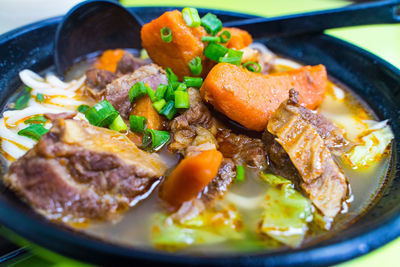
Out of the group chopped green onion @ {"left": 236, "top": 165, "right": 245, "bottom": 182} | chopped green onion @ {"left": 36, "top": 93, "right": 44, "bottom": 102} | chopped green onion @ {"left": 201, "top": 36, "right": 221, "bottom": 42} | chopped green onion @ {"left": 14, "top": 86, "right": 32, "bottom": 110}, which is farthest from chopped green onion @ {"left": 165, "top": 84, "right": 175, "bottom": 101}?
chopped green onion @ {"left": 14, "top": 86, "right": 32, "bottom": 110}

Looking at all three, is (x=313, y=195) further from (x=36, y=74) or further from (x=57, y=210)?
(x=36, y=74)

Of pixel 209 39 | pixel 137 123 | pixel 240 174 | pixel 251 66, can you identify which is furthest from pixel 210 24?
pixel 240 174

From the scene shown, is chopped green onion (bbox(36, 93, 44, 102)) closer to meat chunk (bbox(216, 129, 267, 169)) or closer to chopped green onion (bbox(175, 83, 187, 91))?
chopped green onion (bbox(175, 83, 187, 91))

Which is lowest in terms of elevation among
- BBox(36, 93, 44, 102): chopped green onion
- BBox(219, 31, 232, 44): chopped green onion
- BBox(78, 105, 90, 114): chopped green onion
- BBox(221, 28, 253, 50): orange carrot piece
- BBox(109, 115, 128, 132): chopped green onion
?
BBox(36, 93, 44, 102): chopped green onion

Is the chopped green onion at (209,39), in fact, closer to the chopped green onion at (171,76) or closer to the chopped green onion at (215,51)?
the chopped green onion at (215,51)

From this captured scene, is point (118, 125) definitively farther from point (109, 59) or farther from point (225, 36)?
point (109, 59)

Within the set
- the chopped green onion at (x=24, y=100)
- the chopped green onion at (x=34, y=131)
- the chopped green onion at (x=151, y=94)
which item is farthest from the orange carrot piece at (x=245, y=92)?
the chopped green onion at (x=24, y=100)

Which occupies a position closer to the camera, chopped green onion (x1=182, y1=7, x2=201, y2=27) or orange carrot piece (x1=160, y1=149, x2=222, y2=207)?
orange carrot piece (x1=160, y1=149, x2=222, y2=207)
